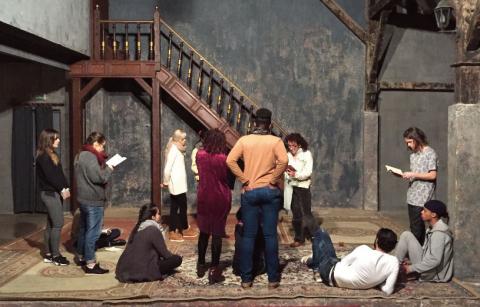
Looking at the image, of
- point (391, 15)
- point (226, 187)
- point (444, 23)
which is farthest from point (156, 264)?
point (391, 15)

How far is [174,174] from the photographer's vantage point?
7.34m

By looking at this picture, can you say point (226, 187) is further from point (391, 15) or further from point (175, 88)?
point (391, 15)

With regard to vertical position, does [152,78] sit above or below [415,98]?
above

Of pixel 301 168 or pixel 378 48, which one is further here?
pixel 378 48

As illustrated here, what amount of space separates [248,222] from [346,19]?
628 centimetres

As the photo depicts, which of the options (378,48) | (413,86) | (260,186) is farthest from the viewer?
(413,86)

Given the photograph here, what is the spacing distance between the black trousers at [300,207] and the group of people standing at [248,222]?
3.78 ft

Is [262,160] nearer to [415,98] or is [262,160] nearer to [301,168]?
[301,168]

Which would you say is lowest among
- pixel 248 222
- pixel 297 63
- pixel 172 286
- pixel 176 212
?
pixel 172 286

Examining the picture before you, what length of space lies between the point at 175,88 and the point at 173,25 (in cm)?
165

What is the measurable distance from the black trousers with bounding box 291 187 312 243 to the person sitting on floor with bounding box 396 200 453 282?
6.00ft

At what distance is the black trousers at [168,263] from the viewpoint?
212 inches

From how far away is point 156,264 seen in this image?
5.31 metres

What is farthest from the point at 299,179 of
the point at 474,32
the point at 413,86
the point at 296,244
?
the point at 413,86
